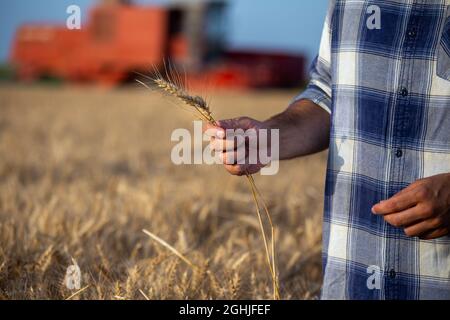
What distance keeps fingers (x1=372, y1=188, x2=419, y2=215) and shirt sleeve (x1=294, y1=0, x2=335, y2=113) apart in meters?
0.32

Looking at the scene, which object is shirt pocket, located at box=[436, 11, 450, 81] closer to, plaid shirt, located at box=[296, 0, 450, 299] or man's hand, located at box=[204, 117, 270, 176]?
plaid shirt, located at box=[296, 0, 450, 299]

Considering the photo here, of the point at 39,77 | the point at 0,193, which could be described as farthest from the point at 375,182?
the point at 39,77

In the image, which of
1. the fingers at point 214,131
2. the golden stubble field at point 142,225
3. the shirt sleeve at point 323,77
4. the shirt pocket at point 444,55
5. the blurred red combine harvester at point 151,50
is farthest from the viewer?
the blurred red combine harvester at point 151,50

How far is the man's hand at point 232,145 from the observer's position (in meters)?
1.17

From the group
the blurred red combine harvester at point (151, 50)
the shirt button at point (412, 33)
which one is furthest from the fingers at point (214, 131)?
the blurred red combine harvester at point (151, 50)

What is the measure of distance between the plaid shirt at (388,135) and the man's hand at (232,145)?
0.23 metres

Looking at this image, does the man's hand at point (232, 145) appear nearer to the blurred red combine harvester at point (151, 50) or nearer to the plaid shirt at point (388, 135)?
the plaid shirt at point (388, 135)

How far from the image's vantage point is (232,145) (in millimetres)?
1188

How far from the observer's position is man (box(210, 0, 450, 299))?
1292 mm

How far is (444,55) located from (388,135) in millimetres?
208

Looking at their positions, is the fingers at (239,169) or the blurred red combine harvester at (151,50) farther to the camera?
the blurred red combine harvester at (151,50)

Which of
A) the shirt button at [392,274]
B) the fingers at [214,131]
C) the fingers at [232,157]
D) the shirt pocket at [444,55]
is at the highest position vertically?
the shirt pocket at [444,55]

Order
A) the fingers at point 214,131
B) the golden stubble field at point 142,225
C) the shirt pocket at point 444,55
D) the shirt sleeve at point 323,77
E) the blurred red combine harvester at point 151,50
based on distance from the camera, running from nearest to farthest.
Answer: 1. the fingers at point 214,131
2. the shirt pocket at point 444,55
3. the shirt sleeve at point 323,77
4. the golden stubble field at point 142,225
5. the blurred red combine harvester at point 151,50

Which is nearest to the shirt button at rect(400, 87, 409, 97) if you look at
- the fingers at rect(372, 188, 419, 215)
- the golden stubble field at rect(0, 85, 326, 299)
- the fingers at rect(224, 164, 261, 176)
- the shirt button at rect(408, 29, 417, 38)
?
the shirt button at rect(408, 29, 417, 38)
